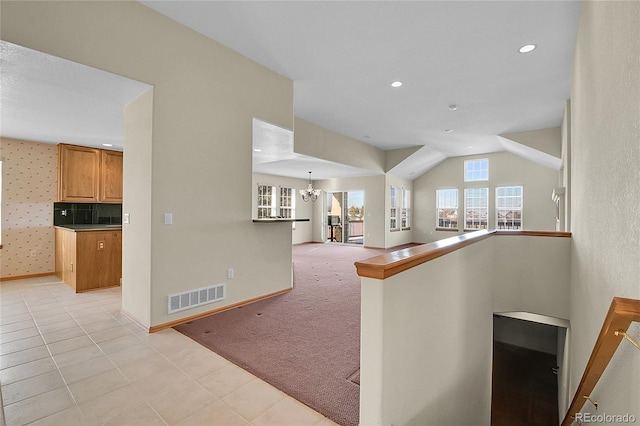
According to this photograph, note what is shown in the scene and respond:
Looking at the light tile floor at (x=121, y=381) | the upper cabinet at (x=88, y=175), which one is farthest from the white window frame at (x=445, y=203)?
the light tile floor at (x=121, y=381)

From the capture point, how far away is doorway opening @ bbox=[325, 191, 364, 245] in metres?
12.4

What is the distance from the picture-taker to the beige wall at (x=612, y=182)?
125 cm

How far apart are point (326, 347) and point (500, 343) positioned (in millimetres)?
6608

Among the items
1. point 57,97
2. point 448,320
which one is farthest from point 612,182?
point 57,97

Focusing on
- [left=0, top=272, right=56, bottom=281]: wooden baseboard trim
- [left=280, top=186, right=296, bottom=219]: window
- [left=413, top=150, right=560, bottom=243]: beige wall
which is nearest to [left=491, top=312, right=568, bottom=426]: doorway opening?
[left=413, top=150, right=560, bottom=243]: beige wall

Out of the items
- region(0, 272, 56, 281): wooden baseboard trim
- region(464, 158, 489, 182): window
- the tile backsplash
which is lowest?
region(0, 272, 56, 281): wooden baseboard trim

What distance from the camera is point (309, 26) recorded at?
313cm

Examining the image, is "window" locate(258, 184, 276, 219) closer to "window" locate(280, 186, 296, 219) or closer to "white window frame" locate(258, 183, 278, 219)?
"white window frame" locate(258, 183, 278, 219)

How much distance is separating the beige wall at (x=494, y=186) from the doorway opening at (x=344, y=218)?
2.77 meters

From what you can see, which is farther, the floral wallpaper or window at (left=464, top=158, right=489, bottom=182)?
window at (left=464, top=158, right=489, bottom=182)

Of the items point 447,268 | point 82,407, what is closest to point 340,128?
point 447,268

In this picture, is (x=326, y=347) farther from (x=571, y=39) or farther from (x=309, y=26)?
(x=571, y=39)

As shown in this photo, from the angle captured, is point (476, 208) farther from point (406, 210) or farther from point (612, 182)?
point (612, 182)

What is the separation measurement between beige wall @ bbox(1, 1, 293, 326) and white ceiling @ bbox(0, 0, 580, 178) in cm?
24
